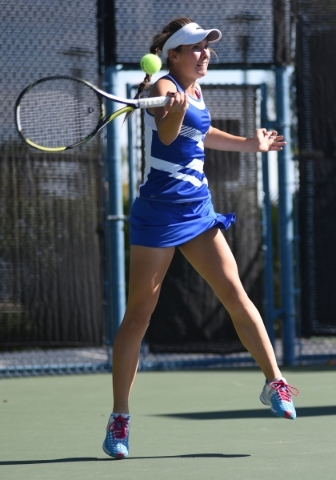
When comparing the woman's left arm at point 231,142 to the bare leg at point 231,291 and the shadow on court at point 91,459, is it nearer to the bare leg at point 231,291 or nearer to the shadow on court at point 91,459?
the bare leg at point 231,291

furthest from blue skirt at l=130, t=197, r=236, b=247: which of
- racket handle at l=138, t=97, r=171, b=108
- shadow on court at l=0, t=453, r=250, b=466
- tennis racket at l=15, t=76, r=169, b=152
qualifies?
shadow on court at l=0, t=453, r=250, b=466

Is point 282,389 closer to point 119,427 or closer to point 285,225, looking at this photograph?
point 119,427

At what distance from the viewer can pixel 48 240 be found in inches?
249

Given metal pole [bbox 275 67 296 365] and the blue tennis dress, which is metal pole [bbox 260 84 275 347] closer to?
metal pole [bbox 275 67 296 365]

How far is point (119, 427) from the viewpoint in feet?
11.8

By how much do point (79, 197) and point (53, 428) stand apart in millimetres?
2350

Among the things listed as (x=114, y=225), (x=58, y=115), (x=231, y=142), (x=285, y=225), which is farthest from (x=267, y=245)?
(x=231, y=142)

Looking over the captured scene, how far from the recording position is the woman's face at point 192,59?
12.2 feet

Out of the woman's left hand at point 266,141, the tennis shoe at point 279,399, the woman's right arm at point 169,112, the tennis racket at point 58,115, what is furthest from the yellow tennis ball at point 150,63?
the tennis shoe at point 279,399

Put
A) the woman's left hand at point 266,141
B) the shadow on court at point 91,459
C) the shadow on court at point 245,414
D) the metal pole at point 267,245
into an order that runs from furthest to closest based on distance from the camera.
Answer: the metal pole at point 267,245, the shadow on court at point 245,414, the woman's left hand at point 266,141, the shadow on court at point 91,459

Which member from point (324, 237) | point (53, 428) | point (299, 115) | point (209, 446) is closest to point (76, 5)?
point (299, 115)

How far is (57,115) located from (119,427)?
1.59 m

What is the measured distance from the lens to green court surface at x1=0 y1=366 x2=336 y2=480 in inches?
129

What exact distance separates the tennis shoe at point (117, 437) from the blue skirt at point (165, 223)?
27.1 inches
